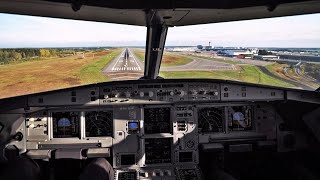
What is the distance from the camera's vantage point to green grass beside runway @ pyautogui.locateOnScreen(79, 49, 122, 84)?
7.16m

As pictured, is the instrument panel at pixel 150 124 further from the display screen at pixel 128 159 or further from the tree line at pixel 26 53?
the tree line at pixel 26 53

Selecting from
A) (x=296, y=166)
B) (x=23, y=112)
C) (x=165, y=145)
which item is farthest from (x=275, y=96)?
(x=23, y=112)

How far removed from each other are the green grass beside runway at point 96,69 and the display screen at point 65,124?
2.04m

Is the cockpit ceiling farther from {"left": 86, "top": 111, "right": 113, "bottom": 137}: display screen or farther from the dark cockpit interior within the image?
{"left": 86, "top": 111, "right": 113, "bottom": 137}: display screen

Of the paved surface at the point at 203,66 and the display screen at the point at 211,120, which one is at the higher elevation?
the paved surface at the point at 203,66

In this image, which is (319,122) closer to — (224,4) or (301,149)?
(301,149)

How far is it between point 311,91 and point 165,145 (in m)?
2.02

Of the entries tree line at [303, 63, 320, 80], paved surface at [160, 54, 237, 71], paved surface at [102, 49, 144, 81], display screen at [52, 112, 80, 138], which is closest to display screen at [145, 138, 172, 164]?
display screen at [52, 112, 80, 138]

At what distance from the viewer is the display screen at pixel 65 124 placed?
446 cm

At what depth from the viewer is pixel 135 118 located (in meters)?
4.46

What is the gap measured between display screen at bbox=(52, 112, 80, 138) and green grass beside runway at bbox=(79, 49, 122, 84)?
6.70 feet

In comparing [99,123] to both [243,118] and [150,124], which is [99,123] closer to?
[150,124]

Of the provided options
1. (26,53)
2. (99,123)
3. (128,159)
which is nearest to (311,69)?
(128,159)

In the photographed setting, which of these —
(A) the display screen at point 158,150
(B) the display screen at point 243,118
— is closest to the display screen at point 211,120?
(B) the display screen at point 243,118
